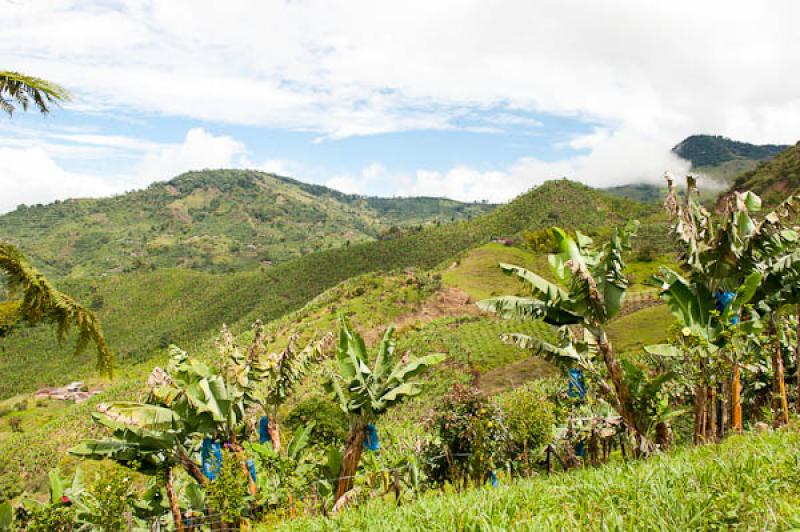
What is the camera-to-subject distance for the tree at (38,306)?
6.88m

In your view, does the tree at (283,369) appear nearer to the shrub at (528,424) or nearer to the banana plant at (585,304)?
the banana plant at (585,304)

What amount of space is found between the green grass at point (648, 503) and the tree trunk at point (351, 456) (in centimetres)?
272

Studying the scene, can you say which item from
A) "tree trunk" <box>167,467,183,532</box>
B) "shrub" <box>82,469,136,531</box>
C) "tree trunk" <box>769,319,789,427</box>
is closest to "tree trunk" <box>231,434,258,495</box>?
"tree trunk" <box>167,467,183,532</box>

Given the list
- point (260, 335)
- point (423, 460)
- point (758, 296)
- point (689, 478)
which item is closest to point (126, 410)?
point (260, 335)

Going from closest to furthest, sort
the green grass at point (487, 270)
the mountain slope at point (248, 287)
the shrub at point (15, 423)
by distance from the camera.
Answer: the shrub at point (15, 423), the green grass at point (487, 270), the mountain slope at point (248, 287)

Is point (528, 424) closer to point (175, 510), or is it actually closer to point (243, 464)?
point (243, 464)

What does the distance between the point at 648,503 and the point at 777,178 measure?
75949 millimetres

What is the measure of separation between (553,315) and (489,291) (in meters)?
45.9

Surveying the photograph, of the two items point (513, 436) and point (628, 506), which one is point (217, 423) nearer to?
point (513, 436)

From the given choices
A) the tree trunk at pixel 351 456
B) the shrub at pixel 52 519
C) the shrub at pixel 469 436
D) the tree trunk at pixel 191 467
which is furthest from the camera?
the shrub at pixel 469 436

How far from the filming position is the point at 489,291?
53062 mm

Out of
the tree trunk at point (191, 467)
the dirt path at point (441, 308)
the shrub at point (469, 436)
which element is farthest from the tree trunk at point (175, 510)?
the dirt path at point (441, 308)

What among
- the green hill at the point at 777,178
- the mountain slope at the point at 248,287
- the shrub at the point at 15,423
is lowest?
the shrub at the point at 15,423

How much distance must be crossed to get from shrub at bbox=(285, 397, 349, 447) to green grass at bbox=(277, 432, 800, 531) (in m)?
6.19
